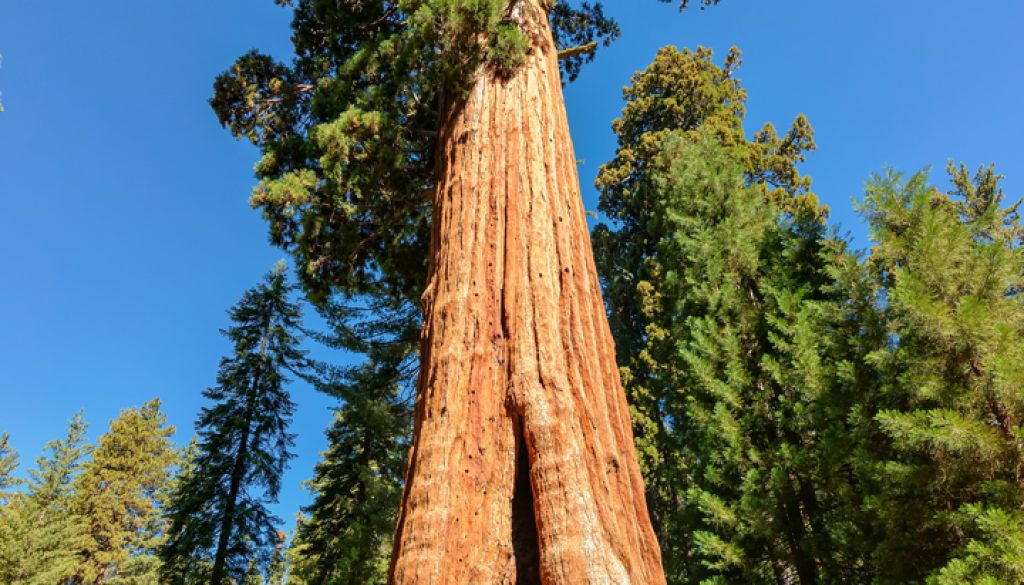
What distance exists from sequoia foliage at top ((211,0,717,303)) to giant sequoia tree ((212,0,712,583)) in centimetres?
2

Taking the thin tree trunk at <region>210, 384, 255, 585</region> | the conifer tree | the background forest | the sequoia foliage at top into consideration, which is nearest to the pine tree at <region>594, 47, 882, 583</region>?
the background forest

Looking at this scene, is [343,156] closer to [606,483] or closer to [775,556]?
[606,483]

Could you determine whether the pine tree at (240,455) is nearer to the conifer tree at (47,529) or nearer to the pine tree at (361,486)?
the pine tree at (361,486)

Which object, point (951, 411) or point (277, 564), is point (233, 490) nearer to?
point (277, 564)

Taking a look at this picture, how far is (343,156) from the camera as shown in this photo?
5117 mm

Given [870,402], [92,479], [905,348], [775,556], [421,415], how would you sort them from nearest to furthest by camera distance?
[421,415]
[905,348]
[870,402]
[775,556]
[92,479]

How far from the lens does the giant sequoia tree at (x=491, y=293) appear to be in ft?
7.85

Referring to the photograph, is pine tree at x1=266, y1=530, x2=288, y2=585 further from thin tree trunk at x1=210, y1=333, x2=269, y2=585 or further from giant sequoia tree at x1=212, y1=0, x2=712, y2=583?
giant sequoia tree at x1=212, y1=0, x2=712, y2=583

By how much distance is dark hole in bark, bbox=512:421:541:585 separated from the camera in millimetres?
2551

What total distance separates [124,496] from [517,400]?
33084 millimetres

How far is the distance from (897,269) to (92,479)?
34.7 m

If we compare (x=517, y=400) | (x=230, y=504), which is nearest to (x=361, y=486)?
(x=230, y=504)

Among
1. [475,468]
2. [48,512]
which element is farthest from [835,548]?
[48,512]

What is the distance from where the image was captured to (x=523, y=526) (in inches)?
105
